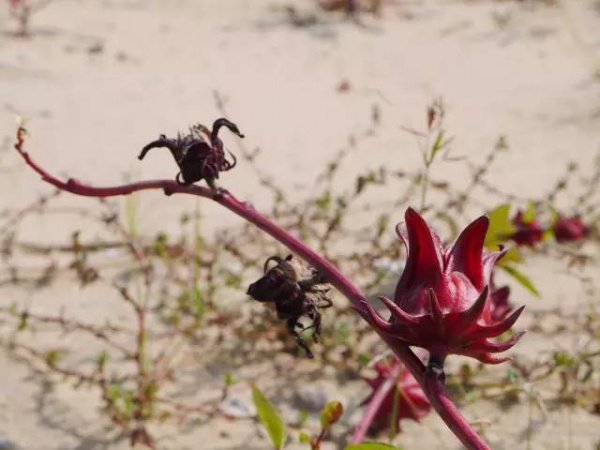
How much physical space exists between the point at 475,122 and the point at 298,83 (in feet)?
3.07

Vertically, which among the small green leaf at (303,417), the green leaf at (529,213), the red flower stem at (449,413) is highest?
the green leaf at (529,213)

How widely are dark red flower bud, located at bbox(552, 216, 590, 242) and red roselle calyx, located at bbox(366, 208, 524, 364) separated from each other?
1509mm

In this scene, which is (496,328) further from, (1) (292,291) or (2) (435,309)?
(1) (292,291)

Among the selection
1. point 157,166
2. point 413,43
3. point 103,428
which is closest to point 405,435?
point 103,428

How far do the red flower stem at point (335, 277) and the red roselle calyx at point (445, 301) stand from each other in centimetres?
2

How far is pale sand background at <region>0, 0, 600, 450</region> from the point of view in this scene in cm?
202

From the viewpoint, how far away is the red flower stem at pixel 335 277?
107cm

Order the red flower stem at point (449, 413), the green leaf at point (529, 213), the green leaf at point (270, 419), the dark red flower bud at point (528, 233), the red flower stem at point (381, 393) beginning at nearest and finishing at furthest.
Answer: the red flower stem at point (449, 413)
the green leaf at point (270, 419)
the red flower stem at point (381, 393)
the green leaf at point (529, 213)
the dark red flower bud at point (528, 233)

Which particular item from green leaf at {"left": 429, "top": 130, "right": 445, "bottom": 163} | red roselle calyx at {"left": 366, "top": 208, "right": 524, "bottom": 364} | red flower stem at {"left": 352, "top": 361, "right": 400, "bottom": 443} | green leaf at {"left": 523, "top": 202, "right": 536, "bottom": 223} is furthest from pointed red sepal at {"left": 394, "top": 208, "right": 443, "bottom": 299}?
green leaf at {"left": 523, "top": 202, "right": 536, "bottom": 223}

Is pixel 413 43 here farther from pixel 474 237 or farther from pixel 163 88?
→ pixel 474 237

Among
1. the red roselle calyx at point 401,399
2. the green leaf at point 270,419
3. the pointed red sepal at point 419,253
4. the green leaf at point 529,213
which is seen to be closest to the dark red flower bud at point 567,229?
the green leaf at point 529,213

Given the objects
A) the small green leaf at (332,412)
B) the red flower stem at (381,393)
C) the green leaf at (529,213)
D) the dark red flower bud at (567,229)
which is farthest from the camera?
the dark red flower bud at (567,229)

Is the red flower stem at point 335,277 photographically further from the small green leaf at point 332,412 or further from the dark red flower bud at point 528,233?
the dark red flower bud at point 528,233

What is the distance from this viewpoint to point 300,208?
9.71ft
